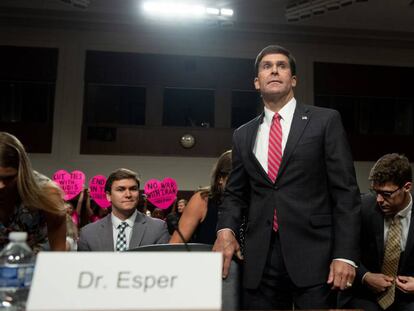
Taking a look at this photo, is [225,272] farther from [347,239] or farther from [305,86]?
[305,86]

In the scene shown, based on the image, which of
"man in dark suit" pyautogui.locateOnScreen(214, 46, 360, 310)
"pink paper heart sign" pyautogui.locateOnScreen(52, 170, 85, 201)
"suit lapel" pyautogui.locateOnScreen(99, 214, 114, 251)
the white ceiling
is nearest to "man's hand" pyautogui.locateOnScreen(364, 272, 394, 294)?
"man in dark suit" pyautogui.locateOnScreen(214, 46, 360, 310)

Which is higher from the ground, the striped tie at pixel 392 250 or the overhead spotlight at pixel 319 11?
the overhead spotlight at pixel 319 11

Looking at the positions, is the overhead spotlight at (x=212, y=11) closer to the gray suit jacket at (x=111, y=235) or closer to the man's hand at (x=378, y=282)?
the gray suit jacket at (x=111, y=235)

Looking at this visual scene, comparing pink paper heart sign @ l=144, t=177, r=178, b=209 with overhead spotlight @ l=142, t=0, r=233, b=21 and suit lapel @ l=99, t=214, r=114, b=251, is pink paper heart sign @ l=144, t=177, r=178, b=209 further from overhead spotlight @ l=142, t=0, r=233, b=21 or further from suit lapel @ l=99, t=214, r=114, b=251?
overhead spotlight @ l=142, t=0, r=233, b=21

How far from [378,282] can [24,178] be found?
1.58 metres

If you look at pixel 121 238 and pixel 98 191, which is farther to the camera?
pixel 98 191

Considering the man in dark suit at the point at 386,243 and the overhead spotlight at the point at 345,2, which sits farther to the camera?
the overhead spotlight at the point at 345,2

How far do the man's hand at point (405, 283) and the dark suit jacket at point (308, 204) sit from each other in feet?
2.61

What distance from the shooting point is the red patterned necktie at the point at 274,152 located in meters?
1.44

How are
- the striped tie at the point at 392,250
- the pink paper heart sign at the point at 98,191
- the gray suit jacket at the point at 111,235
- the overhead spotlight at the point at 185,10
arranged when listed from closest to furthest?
the striped tie at the point at 392,250 → the gray suit jacket at the point at 111,235 → the pink paper heart sign at the point at 98,191 → the overhead spotlight at the point at 185,10

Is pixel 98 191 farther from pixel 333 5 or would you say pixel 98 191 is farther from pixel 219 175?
pixel 333 5

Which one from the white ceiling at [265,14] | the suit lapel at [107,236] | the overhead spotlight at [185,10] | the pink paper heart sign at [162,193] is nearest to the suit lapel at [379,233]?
the suit lapel at [107,236]

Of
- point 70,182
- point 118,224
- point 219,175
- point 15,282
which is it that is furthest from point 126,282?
point 70,182

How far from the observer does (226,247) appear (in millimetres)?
1369
